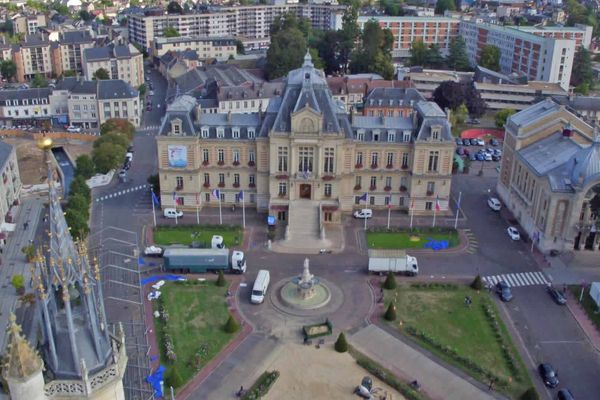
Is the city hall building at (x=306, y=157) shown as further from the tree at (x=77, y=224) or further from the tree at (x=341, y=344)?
the tree at (x=341, y=344)

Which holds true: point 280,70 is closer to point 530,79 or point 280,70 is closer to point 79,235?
point 530,79

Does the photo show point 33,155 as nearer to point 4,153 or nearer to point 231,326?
point 4,153

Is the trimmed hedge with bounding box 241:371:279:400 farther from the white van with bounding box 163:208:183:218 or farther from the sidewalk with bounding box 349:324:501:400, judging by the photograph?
the white van with bounding box 163:208:183:218

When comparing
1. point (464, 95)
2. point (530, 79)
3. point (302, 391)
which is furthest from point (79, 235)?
point (530, 79)

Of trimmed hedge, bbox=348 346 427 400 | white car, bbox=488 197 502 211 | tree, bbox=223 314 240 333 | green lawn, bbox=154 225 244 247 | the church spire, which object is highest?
the church spire

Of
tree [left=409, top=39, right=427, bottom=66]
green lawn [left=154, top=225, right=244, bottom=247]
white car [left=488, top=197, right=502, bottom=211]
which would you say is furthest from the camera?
tree [left=409, top=39, right=427, bottom=66]

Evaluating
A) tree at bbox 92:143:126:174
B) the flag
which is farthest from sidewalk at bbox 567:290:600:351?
tree at bbox 92:143:126:174

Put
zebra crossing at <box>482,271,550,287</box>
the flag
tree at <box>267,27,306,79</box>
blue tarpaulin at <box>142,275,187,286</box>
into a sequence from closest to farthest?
blue tarpaulin at <box>142,275,187,286</box>, zebra crossing at <box>482,271,550,287</box>, the flag, tree at <box>267,27,306,79</box>
